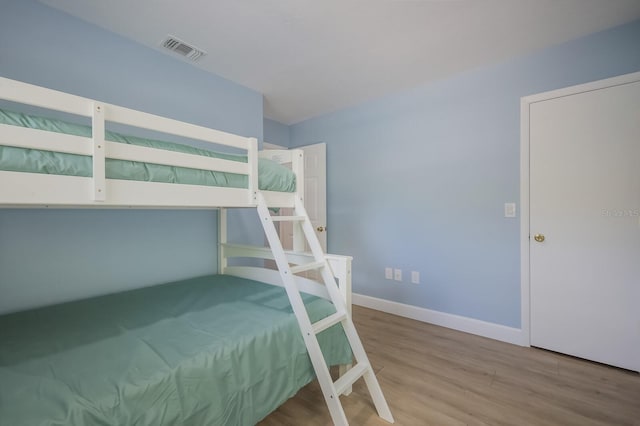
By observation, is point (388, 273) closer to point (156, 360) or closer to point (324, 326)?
point (324, 326)

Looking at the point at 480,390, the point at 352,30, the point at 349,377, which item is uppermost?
the point at 352,30

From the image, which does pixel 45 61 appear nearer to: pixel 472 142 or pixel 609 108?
pixel 472 142

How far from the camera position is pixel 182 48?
2.11 m

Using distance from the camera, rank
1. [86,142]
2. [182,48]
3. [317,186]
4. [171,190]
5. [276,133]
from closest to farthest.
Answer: [86,142], [171,190], [182,48], [317,186], [276,133]

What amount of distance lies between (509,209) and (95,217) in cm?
314

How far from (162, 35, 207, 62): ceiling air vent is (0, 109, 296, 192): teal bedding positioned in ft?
4.02

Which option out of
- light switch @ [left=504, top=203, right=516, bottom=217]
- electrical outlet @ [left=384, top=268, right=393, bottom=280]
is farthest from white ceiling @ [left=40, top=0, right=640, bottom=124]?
electrical outlet @ [left=384, top=268, right=393, bottom=280]

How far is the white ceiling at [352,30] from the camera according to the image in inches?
66.1

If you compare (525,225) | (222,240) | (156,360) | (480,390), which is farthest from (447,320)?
(156,360)

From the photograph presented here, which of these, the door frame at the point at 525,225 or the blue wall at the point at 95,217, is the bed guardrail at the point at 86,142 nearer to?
the blue wall at the point at 95,217

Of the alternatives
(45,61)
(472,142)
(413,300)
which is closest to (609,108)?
(472,142)

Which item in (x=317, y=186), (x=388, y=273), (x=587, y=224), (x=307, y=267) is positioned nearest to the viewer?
(x=307, y=267)

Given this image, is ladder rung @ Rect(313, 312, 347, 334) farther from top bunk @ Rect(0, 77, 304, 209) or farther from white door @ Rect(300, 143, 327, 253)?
white door @ Rect(300, 143, 327, 253)

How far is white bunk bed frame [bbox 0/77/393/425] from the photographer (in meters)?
0.87
